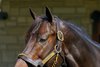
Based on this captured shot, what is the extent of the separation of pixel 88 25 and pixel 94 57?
526 centimetres

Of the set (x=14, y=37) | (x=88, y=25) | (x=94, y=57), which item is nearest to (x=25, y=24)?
(x=14, y=37)

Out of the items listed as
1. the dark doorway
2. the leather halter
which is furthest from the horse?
the dark doorway

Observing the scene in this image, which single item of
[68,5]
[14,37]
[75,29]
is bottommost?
[14,37]

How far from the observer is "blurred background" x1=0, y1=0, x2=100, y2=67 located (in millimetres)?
8867

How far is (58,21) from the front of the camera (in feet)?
11.6

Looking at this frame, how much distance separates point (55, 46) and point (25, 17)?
554 centimetres

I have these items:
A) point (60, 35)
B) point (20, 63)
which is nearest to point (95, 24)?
point (60, 35)

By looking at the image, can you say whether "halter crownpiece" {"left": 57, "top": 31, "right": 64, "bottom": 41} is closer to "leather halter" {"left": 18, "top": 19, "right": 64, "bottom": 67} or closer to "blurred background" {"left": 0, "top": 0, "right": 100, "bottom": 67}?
"leather halter" {"left": 18, "top": 19, "right": 64, "bottom": 67}

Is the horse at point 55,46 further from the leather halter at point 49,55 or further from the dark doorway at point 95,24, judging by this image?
the dark doorway at point 95,24

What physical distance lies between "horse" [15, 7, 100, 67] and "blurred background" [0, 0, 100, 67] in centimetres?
520

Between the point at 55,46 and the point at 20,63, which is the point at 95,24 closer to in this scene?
the point at 55,46

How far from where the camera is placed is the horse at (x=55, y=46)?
338 cm

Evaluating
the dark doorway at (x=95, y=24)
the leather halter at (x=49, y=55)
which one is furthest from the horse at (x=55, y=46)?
the dark doorway at (x=95, y=24)

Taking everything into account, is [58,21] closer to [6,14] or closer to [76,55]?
[76,55]
